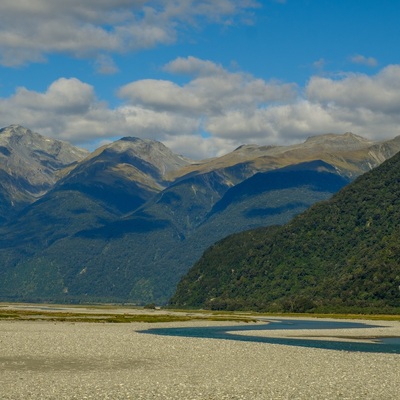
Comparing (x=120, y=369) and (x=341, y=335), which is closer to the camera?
(x=120, y=369)

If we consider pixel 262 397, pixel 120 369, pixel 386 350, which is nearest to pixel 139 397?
pixel 262 397

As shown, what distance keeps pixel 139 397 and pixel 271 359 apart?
2787 cm

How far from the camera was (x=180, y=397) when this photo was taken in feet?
162

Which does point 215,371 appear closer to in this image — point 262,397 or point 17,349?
point 262,397

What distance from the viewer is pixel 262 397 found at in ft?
163

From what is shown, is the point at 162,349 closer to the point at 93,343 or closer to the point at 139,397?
the point at 93,343

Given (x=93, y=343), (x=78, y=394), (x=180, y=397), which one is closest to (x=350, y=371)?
(x=180, y=397)

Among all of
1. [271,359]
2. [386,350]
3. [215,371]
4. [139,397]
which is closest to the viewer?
[139,397]

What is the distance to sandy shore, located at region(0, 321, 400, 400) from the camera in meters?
51.1

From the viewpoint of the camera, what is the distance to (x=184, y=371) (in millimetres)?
63281

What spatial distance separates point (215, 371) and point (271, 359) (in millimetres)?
12165

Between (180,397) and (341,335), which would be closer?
(180,397)

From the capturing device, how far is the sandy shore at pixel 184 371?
2010 inches

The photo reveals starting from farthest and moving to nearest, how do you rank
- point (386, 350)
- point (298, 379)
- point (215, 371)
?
point (386, 350) < point (215, 371) < point (298, 379)
